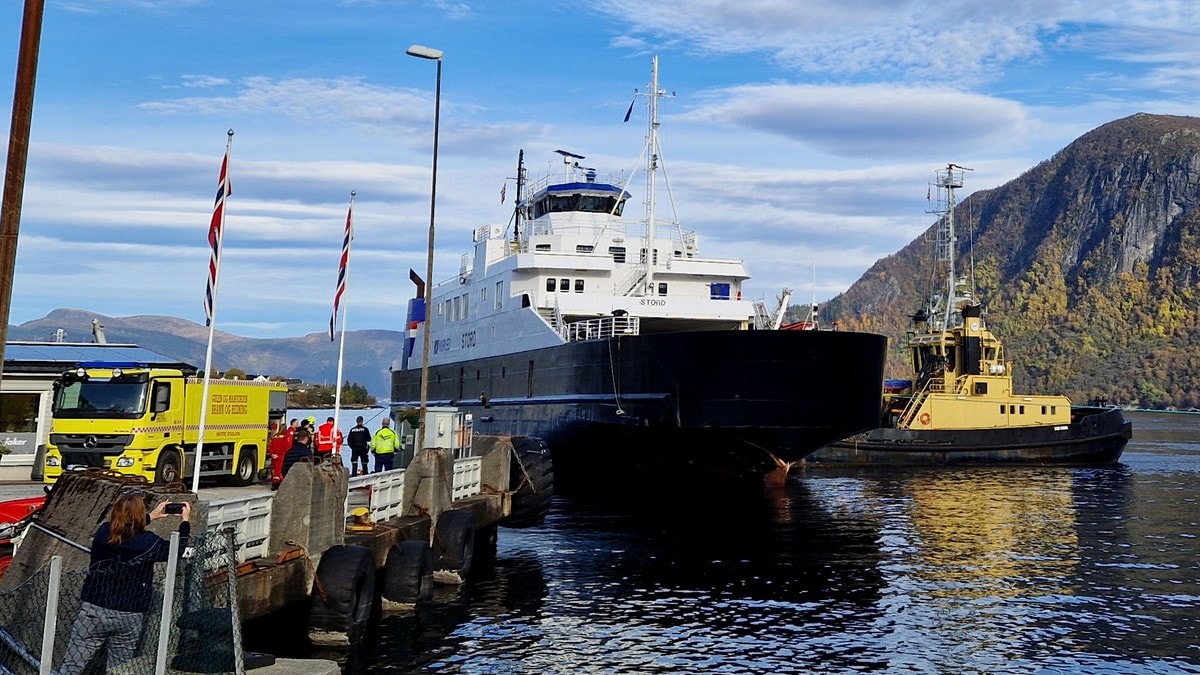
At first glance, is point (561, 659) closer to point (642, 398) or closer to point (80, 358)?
point (642, 398)

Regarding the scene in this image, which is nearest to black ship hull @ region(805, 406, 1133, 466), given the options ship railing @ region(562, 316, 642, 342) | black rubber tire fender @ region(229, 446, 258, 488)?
ship railing @ region(562, 316, 642, 342)

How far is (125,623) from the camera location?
8.09 metres

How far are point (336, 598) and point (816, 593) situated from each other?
8.54 meters

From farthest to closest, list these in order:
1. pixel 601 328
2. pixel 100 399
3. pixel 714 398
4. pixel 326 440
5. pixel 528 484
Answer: pixel 601 328 → pixel 714 398 → pixel 326 440 → pixel 528 484 → pixel 100 399

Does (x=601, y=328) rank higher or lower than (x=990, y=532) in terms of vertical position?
higher

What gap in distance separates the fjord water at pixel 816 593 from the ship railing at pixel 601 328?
5009 mm

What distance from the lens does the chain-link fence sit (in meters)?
7.75

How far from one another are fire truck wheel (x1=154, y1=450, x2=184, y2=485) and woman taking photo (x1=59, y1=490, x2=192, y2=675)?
12310mm

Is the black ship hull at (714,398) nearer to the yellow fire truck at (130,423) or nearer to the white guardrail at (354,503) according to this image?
the white guardrail at (354,503)

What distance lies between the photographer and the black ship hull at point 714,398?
28531 millimetres

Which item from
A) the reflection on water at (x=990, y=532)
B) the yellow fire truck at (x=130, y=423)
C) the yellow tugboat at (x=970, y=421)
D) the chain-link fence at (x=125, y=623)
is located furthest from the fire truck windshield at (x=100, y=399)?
the yellow tugboat at (x=970, y=421)

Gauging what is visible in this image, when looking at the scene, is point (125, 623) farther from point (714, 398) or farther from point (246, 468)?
point (714, 398)

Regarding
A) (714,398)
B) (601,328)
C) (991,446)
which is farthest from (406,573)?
(991,446)

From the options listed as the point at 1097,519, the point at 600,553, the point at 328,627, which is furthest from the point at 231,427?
the point at 1097,519
